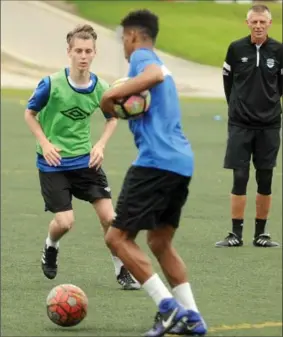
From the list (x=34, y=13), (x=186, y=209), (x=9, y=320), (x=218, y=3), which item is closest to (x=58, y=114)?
(x=9, y=320)

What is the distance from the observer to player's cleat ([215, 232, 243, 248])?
1080 centimetres

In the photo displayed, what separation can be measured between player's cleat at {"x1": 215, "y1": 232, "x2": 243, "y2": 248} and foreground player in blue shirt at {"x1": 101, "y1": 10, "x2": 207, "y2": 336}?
147 inches

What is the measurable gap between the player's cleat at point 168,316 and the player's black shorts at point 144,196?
1.53 ft

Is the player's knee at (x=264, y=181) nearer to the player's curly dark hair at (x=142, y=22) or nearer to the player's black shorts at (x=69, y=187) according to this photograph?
the player's black shorts at (x=69, y=187)

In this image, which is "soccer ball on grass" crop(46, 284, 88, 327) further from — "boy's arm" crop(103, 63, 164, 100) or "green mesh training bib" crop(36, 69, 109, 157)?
"green mesh training bib" crop(36, 69, 109, 157)

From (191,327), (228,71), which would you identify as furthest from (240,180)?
(191,327)

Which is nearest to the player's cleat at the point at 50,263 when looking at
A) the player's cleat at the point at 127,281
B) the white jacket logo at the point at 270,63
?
the player's cleat at the point at 127,281

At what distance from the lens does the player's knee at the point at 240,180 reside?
10.9 m

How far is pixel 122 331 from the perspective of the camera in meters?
7.23

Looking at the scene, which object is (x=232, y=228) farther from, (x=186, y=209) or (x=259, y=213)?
(x=186, y=209)

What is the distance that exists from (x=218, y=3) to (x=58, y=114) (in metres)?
57.9

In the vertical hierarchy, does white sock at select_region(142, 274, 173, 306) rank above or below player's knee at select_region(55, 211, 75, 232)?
above

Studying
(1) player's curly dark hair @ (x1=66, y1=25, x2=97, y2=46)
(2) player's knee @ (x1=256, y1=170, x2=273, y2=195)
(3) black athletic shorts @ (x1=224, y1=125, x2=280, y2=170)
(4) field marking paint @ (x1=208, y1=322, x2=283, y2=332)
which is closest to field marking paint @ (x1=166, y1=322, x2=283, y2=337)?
(4) field marking paint @ (x1=208, y1=322, x2=283, y2=332)

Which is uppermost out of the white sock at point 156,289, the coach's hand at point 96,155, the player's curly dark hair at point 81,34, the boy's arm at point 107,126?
the player's curly dark hair at point 81,34
